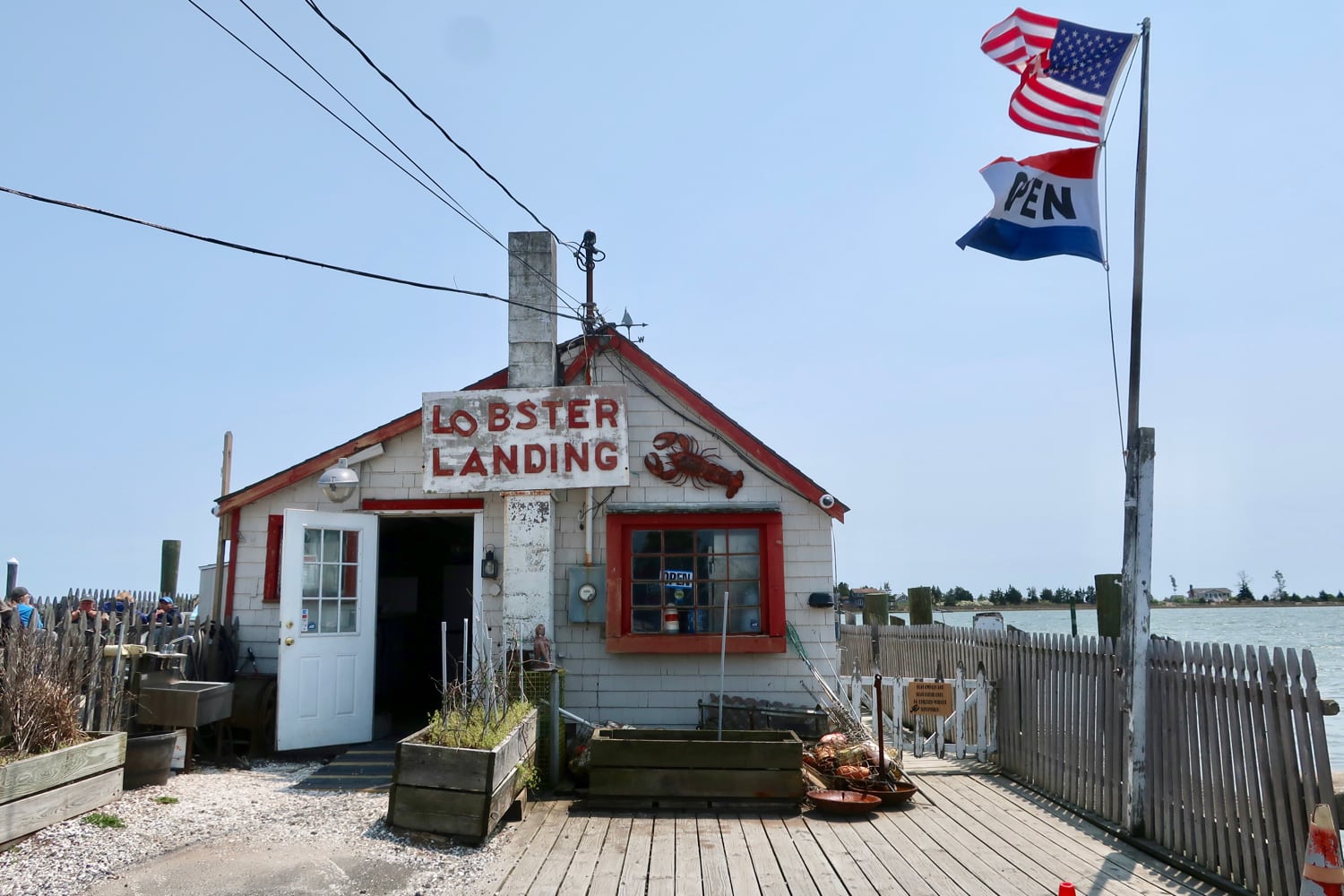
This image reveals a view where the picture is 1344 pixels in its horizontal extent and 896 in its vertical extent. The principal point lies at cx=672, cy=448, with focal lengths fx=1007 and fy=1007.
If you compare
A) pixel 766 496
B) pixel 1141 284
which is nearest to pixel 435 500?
pixel 766 496

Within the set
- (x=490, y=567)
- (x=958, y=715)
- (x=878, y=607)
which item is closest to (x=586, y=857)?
(x=490, y=567)

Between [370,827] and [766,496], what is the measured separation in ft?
16.2

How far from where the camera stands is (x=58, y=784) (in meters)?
6.13

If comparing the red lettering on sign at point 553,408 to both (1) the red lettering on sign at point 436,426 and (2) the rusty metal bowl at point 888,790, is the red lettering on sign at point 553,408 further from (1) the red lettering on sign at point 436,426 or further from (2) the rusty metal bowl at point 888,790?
(2) the rusty metal bowl at point 888,790

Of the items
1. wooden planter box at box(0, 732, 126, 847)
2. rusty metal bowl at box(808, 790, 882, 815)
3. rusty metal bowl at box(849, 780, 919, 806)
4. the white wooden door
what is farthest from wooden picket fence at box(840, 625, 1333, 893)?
wooden planter box at box(0, 732, 126, 847)

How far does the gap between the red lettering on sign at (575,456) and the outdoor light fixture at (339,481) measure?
214 cm

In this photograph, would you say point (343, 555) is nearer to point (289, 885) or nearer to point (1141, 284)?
point (289, 885)

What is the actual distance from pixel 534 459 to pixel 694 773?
3.81m

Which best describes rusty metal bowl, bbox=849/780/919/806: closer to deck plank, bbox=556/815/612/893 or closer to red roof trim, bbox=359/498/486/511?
deck plank, bbox=556/815/612/893

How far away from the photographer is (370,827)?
6.47 meters

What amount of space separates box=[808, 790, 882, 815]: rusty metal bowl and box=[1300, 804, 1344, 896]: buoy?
305 centimetres

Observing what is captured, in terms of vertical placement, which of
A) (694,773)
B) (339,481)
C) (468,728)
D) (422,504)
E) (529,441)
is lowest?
(694,773)

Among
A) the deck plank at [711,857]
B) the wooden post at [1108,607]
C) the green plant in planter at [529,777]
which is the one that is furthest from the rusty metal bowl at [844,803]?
the wooden post at [1108,607]

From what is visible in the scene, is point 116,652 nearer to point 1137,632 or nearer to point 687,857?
point 687,857
